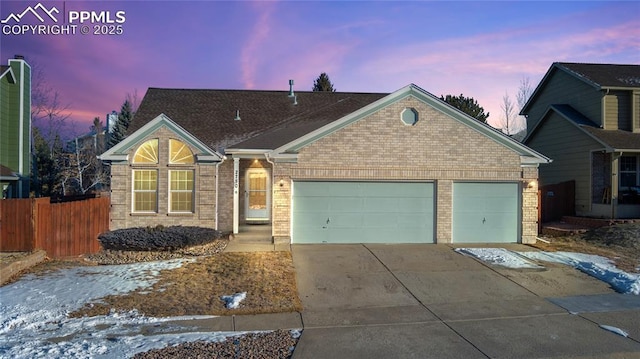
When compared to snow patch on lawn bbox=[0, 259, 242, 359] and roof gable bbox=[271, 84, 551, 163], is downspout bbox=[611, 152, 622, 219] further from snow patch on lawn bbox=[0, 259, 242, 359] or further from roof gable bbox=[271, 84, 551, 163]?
snow patch on lawn bbox=[0, 259, 242, 359]

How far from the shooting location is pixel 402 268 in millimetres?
11539

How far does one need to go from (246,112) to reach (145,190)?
607 cm

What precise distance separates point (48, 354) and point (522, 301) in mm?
8357

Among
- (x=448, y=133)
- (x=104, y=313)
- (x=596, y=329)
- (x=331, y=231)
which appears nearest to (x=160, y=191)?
(x=331, y=231)

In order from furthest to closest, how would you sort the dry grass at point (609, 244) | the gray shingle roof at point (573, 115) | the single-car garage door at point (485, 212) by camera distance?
1. the gray shingle roof at point (573, 115)
2. the single-car garage door at point (485, 212)
3. the dry grass at point (609, 244)

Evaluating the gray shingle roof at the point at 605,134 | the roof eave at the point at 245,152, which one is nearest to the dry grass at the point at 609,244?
the gray shingle roof at the point at 605,134

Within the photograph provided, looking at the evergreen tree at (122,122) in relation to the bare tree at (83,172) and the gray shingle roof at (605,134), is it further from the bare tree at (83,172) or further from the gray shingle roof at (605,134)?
the gray shingle roof at (605,134)

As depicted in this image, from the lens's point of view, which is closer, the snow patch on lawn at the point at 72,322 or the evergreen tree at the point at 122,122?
the snow patch on lawn at the point at 72,322

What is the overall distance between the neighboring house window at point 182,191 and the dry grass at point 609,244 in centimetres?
1191

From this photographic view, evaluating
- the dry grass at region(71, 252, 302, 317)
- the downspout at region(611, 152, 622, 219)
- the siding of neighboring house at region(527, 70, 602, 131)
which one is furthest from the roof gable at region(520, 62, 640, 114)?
the dry grass at region(71, 252, 302, 317)

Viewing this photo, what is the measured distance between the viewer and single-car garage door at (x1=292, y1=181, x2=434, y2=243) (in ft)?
48.3

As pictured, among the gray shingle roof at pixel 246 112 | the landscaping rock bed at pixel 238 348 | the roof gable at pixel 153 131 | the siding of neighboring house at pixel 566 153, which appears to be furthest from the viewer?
the siding of neighboring house at pixel 566 153

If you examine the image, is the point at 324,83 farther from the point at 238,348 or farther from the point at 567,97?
the point at 238,348

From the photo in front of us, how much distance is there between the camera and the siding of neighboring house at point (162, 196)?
591 inches
